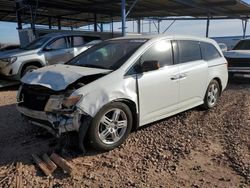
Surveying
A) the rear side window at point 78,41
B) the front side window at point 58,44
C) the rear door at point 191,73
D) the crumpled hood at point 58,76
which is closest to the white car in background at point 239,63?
the rear door at point 191,73

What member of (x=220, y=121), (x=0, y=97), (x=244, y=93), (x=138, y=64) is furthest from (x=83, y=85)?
(x=244, y=93)

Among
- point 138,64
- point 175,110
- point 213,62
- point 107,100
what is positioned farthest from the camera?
point 213,62

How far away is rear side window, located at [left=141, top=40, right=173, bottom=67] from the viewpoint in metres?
4.81

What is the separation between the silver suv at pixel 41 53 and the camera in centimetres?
887

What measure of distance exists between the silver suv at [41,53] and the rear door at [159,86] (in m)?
5.38

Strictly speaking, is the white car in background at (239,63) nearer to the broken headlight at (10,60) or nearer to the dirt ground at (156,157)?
the dirt ground at (156,157)

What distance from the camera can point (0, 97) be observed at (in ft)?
25.7

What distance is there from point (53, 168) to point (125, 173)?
90cm

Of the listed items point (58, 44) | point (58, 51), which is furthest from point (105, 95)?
point (58, 44)

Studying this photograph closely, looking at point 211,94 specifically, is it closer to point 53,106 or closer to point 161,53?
point 161,53

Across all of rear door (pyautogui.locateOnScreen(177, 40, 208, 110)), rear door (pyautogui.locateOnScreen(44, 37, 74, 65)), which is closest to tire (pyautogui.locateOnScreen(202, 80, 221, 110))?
rear door (pyautogui.locateOnScreen(177, 40, 208, 110))

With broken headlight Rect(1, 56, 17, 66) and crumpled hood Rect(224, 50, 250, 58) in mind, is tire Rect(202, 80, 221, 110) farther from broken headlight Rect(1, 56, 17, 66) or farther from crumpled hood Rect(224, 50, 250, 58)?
broken headlight Rect(1, 56, 17, 66)

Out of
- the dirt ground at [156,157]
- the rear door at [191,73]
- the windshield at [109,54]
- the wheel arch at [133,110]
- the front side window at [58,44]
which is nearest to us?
the dirt ground at [156,157]

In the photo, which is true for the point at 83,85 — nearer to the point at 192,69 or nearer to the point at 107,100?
the point at 107,100
